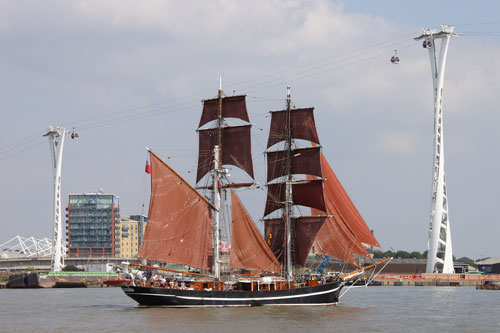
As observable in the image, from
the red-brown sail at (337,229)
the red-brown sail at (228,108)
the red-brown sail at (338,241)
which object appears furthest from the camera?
the red-brown sail at (228,108)

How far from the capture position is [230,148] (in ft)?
289

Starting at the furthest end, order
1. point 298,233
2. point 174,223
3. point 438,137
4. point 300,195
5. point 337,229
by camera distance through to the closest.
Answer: point 438,137, point 300,195, point 298,233, point 337,229, point 174,223

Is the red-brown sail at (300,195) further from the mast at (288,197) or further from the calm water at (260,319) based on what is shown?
the calm water at (260,319)

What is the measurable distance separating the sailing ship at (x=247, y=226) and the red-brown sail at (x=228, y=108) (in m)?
0.11

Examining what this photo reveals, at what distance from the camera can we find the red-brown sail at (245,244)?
83.3 m

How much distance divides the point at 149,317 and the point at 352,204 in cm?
2819

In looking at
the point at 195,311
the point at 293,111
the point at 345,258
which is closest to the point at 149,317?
the point at 195,311

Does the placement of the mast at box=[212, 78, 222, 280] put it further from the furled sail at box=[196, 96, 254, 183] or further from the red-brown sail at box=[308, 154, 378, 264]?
the red-brown sail at box=[308, 154, 378, 264]

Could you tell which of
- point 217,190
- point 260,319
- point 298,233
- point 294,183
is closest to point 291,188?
point 294,183

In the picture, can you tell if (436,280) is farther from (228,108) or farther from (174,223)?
(174,223)

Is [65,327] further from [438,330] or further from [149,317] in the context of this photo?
[438,330]

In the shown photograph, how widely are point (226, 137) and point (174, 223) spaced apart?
1253cm

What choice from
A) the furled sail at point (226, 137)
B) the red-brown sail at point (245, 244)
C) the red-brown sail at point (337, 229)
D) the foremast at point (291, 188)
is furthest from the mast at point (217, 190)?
the red-brown sail at point (337, 229)

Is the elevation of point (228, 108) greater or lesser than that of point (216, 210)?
greater
